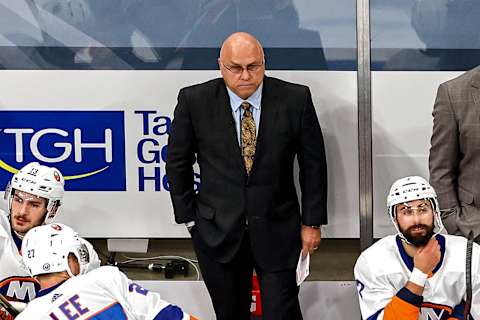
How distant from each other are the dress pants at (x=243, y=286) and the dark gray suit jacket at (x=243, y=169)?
0.04 metres

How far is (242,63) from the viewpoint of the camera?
11.2 feet

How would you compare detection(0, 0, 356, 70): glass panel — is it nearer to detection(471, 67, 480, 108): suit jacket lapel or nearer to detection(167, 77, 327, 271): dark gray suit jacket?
detection(167, 77, 327, 271): dark gray suit jacket

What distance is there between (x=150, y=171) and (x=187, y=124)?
0.63m

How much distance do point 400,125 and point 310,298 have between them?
877 millimetres

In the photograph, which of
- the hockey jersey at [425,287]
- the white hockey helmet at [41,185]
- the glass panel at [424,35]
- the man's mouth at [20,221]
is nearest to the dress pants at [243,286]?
the hockey jersey at [425,287]

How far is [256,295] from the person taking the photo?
13.3 feet

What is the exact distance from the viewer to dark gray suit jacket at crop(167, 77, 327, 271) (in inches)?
139

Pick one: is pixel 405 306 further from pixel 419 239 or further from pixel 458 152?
pixel 458 152

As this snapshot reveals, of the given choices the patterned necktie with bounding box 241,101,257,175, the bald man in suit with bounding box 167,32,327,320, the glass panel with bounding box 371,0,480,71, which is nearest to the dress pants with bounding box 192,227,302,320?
the bald man in suit with bounding box 167,32,327,320

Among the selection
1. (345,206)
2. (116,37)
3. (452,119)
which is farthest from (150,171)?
(452,119)

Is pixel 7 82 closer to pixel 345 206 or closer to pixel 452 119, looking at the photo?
pixel 345 206

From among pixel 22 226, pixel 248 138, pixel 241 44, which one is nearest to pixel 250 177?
pixel 248 138

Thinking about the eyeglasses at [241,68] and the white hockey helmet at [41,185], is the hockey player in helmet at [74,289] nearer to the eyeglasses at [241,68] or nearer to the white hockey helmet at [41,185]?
the white hockey helmet at [41,185]

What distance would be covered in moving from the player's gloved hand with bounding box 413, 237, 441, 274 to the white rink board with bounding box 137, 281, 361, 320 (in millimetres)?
1031
